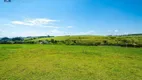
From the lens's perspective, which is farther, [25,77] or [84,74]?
[84,74]

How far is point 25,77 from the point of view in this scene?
563 inches

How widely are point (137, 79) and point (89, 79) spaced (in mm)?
3951

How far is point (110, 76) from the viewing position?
48.3ft

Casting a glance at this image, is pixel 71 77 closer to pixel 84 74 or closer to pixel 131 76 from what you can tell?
pixel 84 74

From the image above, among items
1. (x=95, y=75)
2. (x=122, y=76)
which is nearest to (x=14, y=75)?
(x=95, y=75)

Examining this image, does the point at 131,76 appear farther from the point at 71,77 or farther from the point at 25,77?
the point at 25,77

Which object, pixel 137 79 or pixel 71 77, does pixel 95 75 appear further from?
pixel 137 79

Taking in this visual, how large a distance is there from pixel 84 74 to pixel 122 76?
10.9 ft

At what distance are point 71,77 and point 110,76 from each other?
11.3 feet

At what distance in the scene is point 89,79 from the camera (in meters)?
13.7

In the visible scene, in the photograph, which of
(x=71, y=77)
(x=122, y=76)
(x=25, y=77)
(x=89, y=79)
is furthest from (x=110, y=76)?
(x=25, y=77)

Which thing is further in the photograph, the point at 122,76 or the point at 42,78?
the point at 122,76

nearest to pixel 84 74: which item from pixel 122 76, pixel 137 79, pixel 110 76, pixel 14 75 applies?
pixel 110 76

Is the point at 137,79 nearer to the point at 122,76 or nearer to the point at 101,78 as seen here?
the point at 122,76
